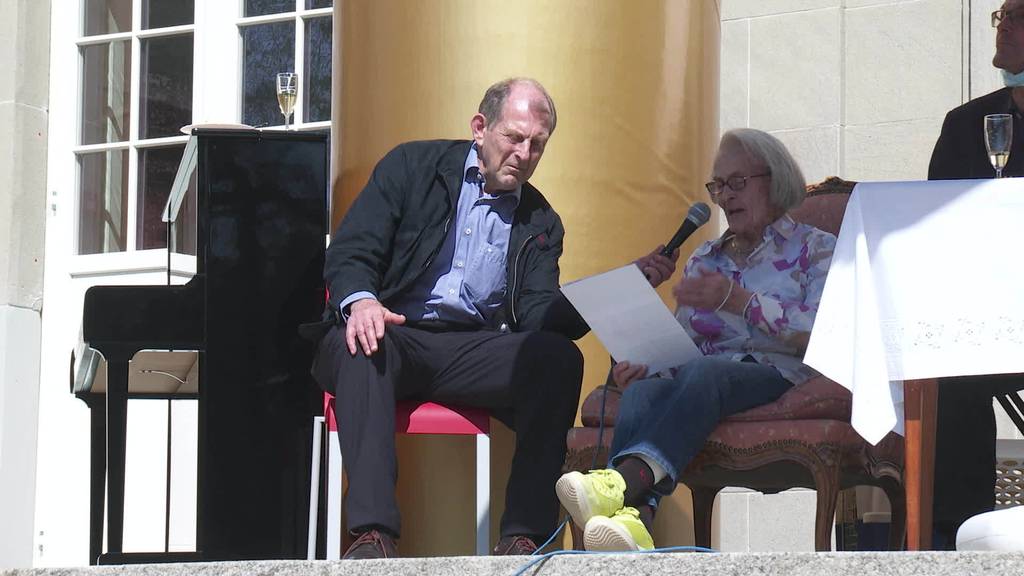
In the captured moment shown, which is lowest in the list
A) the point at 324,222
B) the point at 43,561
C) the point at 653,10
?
the point at 43,561

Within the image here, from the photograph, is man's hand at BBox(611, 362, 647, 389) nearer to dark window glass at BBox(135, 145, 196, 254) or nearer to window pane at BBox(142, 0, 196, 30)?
dark window glass at BBox(135, 145, 196, 254)

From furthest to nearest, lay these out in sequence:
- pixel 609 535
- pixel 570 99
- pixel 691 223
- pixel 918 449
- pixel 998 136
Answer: pixel 570 99 < pixel 691 223 < pixel 998 136 < pixel 918 449 < pixel 609 535

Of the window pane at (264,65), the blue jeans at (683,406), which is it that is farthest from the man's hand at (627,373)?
the window pane at (264,65)

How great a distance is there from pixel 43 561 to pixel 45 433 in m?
0.49

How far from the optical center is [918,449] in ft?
9.37

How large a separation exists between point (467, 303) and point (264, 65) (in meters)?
3.50

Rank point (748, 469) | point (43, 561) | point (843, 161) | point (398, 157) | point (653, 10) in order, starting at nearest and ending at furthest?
1. point (748, 469)
2. point (398, 157)
3. point (653, 10)
4. point (843, 161)
5. point (43, 561)

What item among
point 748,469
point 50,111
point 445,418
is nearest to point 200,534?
point 445,418

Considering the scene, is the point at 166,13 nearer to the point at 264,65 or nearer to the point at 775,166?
the point at 264,65

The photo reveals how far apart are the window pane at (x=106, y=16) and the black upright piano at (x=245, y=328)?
338 centimetres

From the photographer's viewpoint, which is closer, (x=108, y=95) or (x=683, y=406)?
(x=683, y=406)

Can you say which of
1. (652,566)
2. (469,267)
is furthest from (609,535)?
(469,267)

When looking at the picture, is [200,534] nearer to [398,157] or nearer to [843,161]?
[398,157]

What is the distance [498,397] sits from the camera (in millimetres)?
3297
